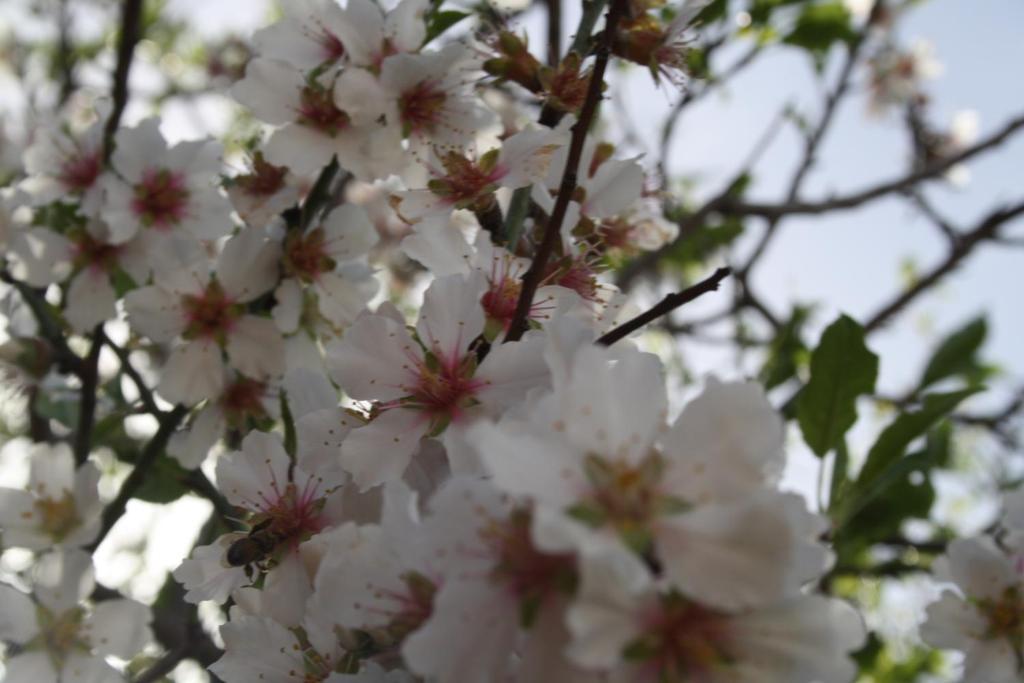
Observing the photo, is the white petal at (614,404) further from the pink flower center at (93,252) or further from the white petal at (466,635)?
the pink flower center at (93,252)

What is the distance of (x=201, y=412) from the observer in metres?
1.63

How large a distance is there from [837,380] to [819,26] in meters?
1.40

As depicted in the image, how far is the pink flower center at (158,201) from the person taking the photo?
172cm

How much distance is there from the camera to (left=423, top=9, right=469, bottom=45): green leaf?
1.59 meters

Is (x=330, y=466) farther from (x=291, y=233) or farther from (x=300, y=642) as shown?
(x=291, y=233)

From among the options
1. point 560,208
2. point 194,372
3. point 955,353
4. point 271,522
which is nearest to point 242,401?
point 194,372

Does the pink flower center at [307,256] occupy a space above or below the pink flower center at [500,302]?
below

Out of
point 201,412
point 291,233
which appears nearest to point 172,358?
point 201,412

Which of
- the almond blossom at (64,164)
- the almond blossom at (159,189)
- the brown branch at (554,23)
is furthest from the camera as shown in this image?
the brown branch at (554,23)

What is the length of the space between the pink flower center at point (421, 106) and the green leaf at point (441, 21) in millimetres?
172

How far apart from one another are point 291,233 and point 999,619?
1268 mm

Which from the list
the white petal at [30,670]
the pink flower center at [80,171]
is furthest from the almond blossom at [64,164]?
the white petal at [30,670]

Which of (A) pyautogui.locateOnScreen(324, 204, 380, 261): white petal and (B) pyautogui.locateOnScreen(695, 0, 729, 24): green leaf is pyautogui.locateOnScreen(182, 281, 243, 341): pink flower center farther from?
(B) pyautogui.locateOnScreen(695, 0, 729, 24): green leaf

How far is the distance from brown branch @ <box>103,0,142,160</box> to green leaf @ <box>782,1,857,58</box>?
1.63 m
